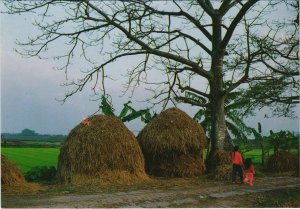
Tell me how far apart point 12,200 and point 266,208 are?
605 centimetres

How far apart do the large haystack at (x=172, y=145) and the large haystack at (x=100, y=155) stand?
135 centimetres

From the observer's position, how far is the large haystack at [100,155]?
14.9 m

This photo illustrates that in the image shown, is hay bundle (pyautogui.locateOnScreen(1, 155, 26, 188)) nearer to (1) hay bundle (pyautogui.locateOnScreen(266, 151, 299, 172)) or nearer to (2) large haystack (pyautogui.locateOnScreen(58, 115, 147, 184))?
(2) large haystack (pyautogui.locateOnScreen(58, 115, 147, 184))

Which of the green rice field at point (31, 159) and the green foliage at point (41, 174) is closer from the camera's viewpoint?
the green foliage at point (41, 174)

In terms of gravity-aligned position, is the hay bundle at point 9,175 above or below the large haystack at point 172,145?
below

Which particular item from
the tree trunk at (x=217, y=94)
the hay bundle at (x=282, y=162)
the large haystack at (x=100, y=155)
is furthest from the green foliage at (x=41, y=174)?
the hay bundle at (x=282, y=162)

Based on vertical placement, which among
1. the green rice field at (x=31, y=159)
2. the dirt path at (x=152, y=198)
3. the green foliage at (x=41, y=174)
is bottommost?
the dirt path at (x=152, y=198)

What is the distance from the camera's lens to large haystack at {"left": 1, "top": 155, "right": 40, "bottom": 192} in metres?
13.3

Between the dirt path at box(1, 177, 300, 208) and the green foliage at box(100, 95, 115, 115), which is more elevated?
the green foliage at box(100, 95, 115, 115)

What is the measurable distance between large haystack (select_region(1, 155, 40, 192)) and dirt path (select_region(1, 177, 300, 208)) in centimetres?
111

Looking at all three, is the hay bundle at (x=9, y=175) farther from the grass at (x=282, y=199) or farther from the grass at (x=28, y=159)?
the grass at (x=28, y=159)

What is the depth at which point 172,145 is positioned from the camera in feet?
56.3

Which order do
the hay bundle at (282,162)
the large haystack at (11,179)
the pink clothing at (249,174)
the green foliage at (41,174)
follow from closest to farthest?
1. the large haystack at (11,179)
2. the pink clothing at (249,174)
3. the green foliage at (41,174)
4. the hay bundle at (282,162)

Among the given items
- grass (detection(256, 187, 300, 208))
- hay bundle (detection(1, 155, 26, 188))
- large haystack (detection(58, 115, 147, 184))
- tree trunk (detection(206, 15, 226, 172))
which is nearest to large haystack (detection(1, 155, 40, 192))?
hay bundle (detection(1, 155, 26, 188))
